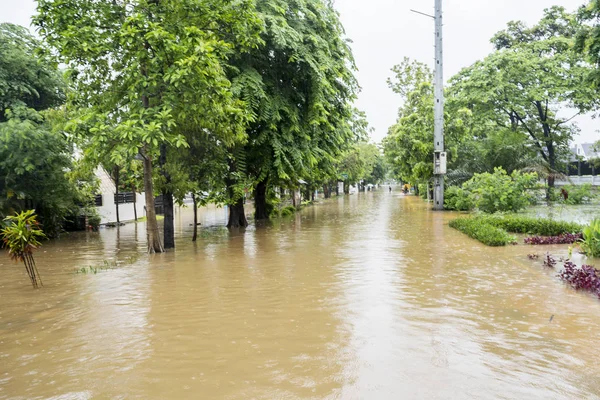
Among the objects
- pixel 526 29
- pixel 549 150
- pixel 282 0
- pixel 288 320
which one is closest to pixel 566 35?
pixel 526 29

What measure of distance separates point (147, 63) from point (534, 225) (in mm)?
12572

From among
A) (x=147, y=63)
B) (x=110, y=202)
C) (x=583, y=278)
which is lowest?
(x=583, y=278)

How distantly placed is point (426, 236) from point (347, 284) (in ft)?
26.9

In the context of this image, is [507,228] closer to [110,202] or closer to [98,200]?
[98,200]

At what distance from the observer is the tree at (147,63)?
10.8 meters

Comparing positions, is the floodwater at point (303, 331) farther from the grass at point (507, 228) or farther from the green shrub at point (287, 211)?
the green shrub at point (287, 211)

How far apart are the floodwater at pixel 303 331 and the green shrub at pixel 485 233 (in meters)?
1.66

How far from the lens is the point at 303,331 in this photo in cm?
620

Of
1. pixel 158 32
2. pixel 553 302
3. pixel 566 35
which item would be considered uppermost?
pixel 566 35

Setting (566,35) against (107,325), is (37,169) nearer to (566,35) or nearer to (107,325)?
(107,325)

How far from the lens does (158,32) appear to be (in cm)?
1040

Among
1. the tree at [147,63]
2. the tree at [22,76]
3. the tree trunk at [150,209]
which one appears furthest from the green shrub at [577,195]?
the tree at [22,76]

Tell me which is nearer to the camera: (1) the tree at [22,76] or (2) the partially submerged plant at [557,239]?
(2) the partially submerged plant at [557,239]

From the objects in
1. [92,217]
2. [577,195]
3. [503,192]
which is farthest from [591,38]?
[92,217]
